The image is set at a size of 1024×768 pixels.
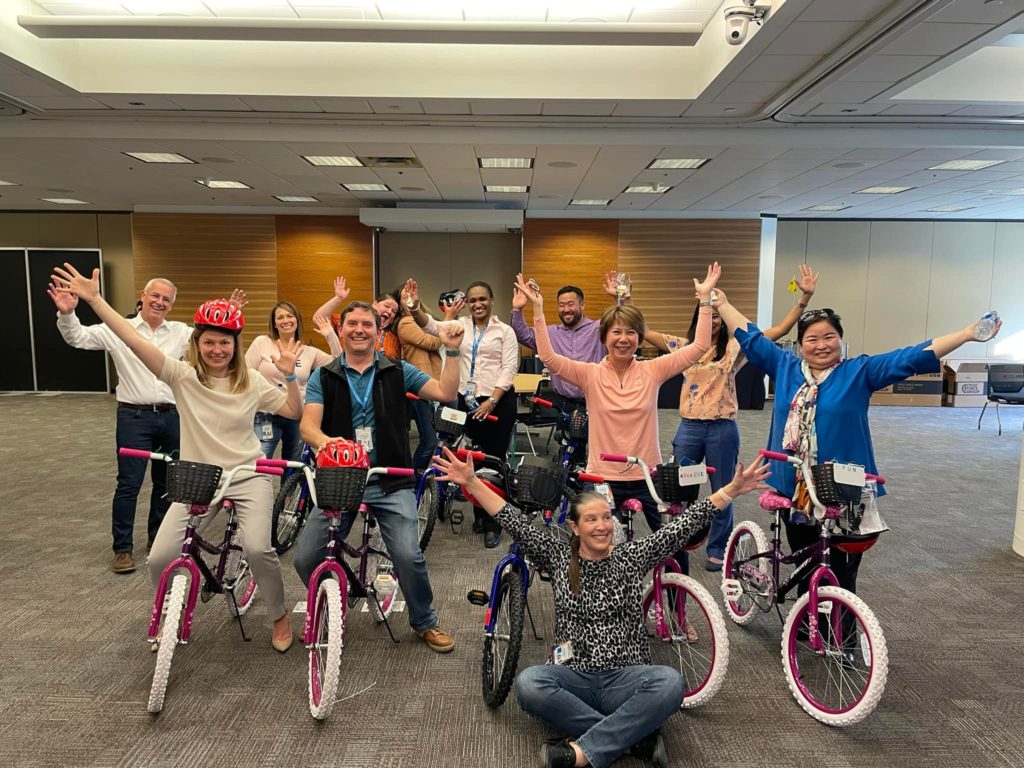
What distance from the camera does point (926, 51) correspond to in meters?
4.27

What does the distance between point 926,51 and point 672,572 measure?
4.08 metres

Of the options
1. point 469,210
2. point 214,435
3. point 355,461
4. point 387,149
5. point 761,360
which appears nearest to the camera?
point 355,461

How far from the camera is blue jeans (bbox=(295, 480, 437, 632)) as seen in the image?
2.59 m

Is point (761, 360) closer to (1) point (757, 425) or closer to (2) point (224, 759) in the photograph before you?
(2) point (224, 759)

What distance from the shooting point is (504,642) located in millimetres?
2568

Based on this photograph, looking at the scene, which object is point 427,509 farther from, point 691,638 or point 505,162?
point 505,162

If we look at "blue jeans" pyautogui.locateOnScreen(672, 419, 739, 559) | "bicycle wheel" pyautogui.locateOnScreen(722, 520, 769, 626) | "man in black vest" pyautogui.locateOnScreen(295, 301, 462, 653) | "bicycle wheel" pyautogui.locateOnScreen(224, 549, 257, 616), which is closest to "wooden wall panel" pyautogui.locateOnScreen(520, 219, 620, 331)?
"blue jeans" pyautogui.locateOnScreen(672, 419, 739, 559)

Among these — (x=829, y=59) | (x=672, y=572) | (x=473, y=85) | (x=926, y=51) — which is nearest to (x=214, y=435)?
(x=672, y=572)

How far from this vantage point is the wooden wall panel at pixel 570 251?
11.4 m

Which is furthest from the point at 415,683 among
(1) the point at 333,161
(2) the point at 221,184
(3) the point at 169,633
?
(2) the point at 221,184

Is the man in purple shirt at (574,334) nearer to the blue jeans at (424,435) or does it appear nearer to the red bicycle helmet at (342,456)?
the blue jeans at (424,435)

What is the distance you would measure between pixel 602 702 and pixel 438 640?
954 millimetres

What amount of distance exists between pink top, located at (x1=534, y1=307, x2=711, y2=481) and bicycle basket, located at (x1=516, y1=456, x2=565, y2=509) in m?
0.47

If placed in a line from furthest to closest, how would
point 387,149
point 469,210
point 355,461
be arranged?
point 469,210
point 387,149
point 355,461
